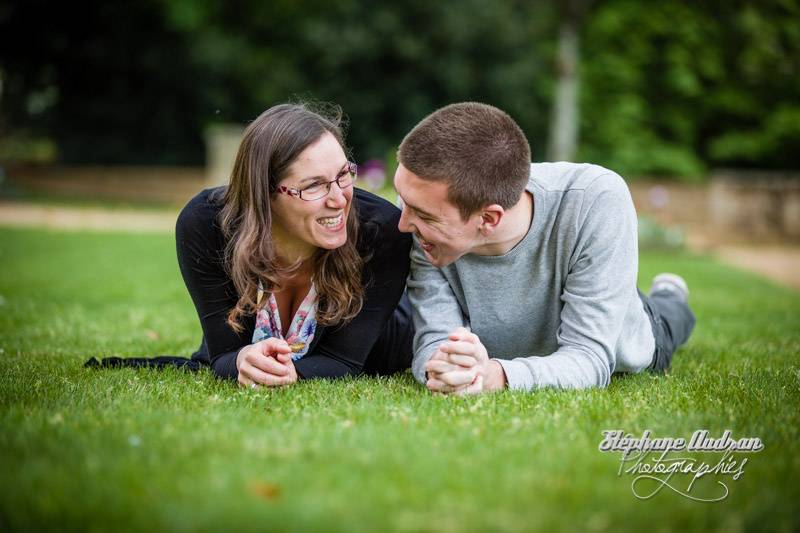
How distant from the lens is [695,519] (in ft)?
7.88

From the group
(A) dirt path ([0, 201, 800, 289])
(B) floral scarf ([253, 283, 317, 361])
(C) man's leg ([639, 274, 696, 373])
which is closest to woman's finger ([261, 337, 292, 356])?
(B) floral scarf ([253, 283, 317, 361])

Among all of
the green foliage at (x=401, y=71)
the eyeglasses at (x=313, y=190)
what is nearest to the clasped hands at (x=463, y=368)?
the eyeglasses at (x=313, y=190)

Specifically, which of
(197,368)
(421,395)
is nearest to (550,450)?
(421,395)

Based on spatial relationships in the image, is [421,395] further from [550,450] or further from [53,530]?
[53,530]

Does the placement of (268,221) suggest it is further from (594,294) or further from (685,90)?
(685,90)

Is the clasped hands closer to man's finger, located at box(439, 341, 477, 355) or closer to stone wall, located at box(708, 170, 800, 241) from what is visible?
man's finger, located at box(439, 341, 477, 355)

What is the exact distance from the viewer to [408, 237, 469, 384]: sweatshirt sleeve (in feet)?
13.8

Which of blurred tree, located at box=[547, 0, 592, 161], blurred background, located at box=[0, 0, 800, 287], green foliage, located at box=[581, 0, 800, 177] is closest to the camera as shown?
blurred tree, located at box=[547, 0, 592, 161]

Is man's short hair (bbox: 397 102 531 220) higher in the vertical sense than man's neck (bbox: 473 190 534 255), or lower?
higher

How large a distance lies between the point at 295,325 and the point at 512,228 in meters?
1.29

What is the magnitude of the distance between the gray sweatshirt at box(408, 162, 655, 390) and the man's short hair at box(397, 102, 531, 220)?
0.93ft

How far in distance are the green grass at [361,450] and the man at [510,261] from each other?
19 cm

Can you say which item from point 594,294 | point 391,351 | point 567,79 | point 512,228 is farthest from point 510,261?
point 567,79

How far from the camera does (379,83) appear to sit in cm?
2603
